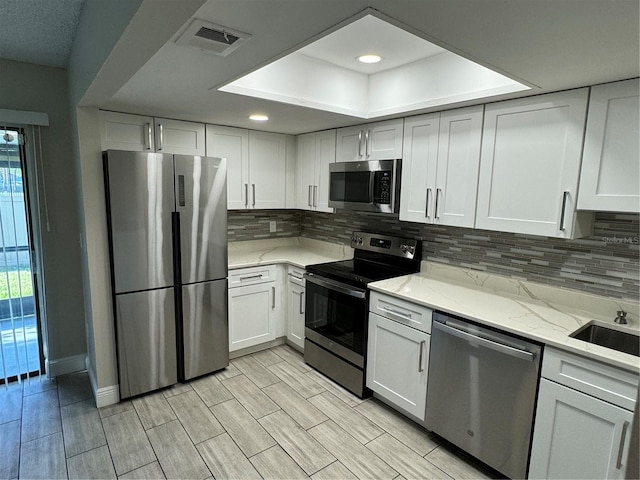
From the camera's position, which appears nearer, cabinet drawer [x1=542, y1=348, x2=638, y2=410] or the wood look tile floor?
cabinet drawer [x1=542, y1=348, x2=638, y2=410]

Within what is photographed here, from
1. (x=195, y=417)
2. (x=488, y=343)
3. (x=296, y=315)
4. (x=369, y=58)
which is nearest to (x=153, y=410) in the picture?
(x=195, y=417)

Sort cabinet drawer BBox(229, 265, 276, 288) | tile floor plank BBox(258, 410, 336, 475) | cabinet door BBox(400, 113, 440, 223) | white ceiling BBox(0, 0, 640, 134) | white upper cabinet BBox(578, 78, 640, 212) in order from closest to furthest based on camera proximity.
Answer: white ceiling BBox(0, 0, 640, 134)
white upper cabinet BBox(578, 78, 640, 212)
tile floor plank BBox(258, 410, 336, 475)
cabinet door BBox(400, 113, 440, 223)
cabinet drawer BBox(229, 265, 276, 288)

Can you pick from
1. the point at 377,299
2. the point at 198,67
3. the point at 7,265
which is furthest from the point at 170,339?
the point at 198,67

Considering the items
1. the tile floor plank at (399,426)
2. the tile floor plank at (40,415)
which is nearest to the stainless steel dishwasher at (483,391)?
the tile floor plank at (399,426)

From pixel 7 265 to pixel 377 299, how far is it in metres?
2.78

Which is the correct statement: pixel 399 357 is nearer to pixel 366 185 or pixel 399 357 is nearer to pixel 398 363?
pixel 398 363

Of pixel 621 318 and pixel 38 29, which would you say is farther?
pixel 38 29

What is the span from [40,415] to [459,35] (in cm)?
336

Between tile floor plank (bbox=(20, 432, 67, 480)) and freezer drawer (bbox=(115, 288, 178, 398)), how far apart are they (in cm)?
48

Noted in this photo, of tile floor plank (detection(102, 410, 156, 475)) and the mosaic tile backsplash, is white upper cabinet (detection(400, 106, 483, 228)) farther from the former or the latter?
tile floor plank (detection(102, 410, 156, 475))

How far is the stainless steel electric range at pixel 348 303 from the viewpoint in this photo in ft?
Answer: 8.98

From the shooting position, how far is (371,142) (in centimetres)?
293

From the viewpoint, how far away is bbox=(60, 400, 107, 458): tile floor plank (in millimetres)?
2238

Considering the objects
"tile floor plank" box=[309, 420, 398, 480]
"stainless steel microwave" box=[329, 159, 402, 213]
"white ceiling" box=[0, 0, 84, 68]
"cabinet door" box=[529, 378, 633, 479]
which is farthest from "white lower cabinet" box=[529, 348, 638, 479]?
"white ceiling" box=[0, 0, 84, 68]
